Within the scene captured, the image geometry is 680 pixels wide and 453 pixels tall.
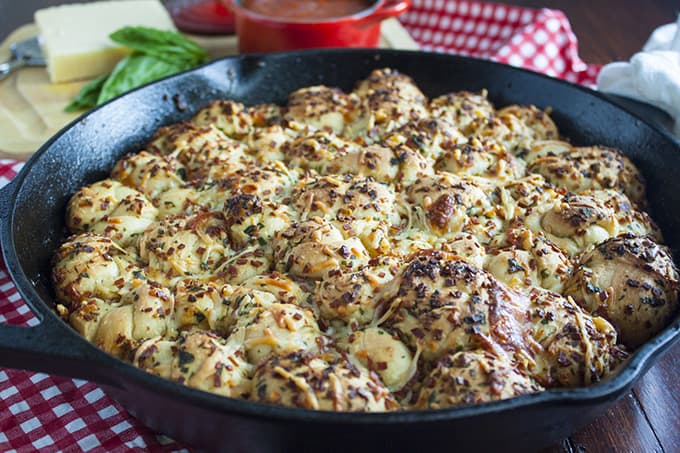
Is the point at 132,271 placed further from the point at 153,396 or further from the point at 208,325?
the point at 153,396

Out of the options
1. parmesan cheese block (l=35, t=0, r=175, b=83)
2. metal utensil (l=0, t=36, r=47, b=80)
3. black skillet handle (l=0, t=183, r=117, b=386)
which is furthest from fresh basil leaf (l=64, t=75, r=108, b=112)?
black skillet handle (l=0, t=183, r=117, b=386)

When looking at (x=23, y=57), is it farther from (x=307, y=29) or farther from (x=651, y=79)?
(x=651, y=79)

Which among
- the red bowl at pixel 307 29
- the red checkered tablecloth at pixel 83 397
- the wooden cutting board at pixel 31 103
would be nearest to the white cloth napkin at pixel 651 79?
the red checkered tablecloth at pixel 83 397

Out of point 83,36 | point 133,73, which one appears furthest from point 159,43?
point 83,36

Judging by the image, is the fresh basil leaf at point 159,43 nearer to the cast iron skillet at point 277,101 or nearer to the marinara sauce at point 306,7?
the marinara sauce at point 306,7

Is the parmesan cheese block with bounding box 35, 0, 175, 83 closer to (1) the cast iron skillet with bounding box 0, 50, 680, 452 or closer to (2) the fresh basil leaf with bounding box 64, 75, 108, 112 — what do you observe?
(2) the fresh basil leaf with bounding box 64, 75, 108, 112

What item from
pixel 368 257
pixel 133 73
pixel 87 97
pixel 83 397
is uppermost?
pixel 368 257
